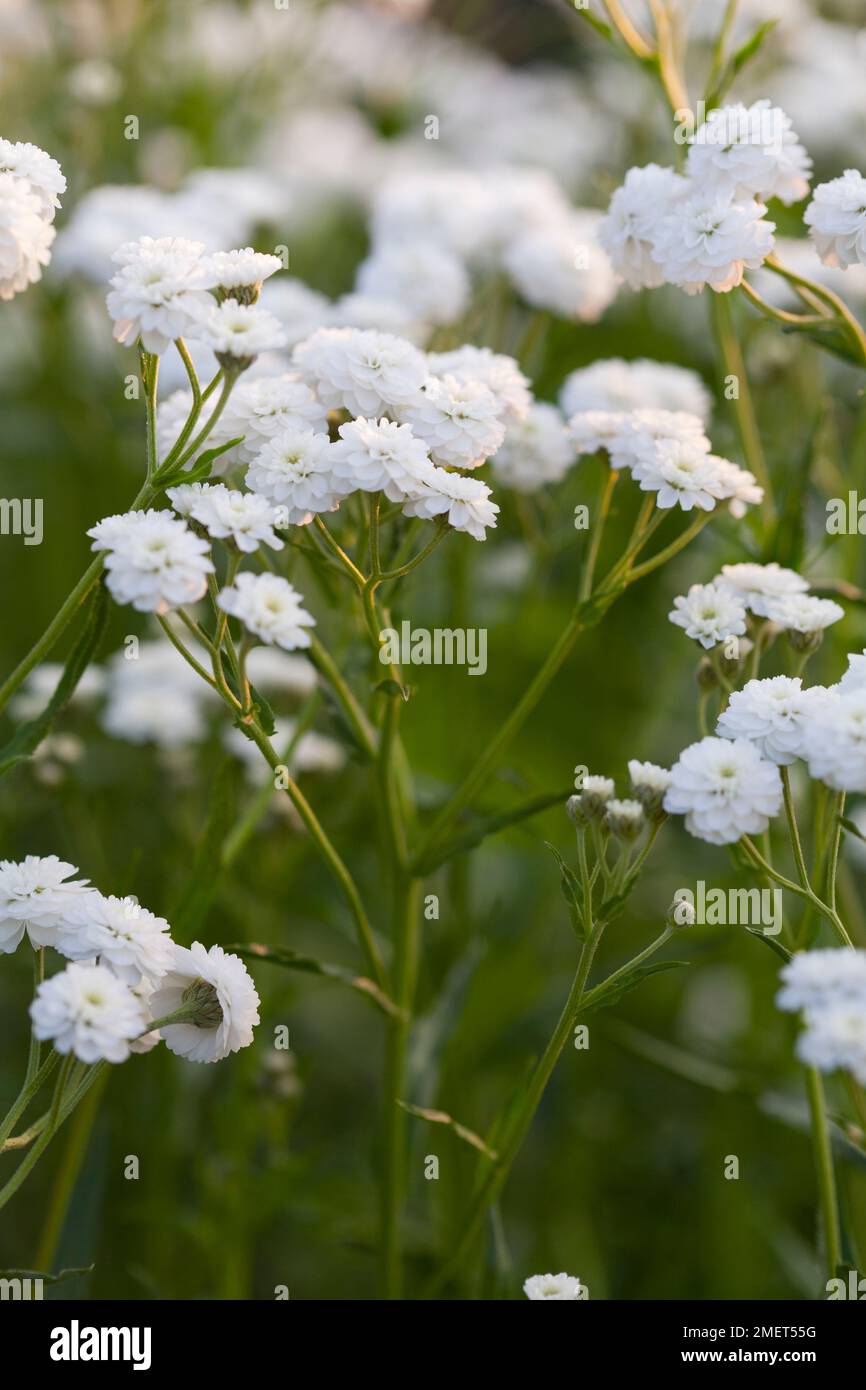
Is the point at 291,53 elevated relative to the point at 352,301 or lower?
elevated

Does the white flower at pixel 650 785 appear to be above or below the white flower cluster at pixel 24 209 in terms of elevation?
below

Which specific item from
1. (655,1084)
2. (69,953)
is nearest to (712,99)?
(69,953)

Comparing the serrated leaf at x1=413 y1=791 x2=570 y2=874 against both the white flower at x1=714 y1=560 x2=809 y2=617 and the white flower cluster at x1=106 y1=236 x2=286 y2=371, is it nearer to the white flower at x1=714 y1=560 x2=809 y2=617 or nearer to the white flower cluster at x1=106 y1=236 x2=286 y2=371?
the white flower at x1=714 y1=560 x2=809 y2=617

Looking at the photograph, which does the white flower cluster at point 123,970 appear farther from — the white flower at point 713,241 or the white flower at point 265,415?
the white flower at point 713,241

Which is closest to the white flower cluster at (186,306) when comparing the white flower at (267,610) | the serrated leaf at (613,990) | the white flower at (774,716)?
the white flower at (267,610)

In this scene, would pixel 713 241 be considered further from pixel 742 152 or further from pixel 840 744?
pixel 840 744
